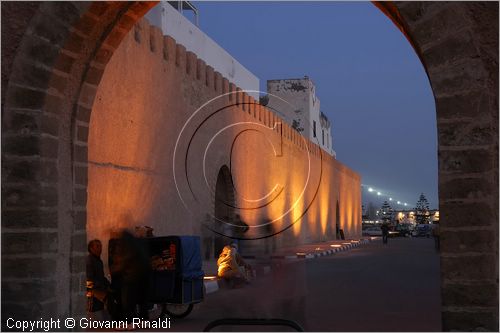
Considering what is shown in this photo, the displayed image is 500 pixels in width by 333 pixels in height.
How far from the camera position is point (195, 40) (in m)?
26.8

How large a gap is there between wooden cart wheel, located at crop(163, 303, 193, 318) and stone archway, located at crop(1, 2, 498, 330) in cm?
229

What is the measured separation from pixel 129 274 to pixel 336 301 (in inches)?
134

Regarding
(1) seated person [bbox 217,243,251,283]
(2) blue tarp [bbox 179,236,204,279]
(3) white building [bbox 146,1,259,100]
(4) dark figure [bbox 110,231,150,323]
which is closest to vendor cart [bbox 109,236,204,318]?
(2) blue tarp [bbox 179,236,204,279]

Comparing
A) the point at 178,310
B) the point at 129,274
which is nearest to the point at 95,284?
the point at 129,274

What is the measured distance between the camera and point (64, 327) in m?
5.58

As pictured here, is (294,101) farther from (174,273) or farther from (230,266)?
(174,273)

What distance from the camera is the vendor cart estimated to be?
25.5 feet

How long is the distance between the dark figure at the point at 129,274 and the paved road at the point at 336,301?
20.8 inches

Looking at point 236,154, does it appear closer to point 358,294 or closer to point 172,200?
point 172,200

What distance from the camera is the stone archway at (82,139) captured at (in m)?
4.17

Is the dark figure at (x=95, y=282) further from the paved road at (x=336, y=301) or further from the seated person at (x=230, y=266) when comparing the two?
the seated person at (x=230, y=266)

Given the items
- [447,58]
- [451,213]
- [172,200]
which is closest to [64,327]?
[451,213]

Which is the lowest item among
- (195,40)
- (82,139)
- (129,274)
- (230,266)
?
(230,266)

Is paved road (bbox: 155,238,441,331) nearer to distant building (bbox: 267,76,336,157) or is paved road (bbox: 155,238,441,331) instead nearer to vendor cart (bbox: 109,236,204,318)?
vendor cart (bbox: 109,236,204,318)
